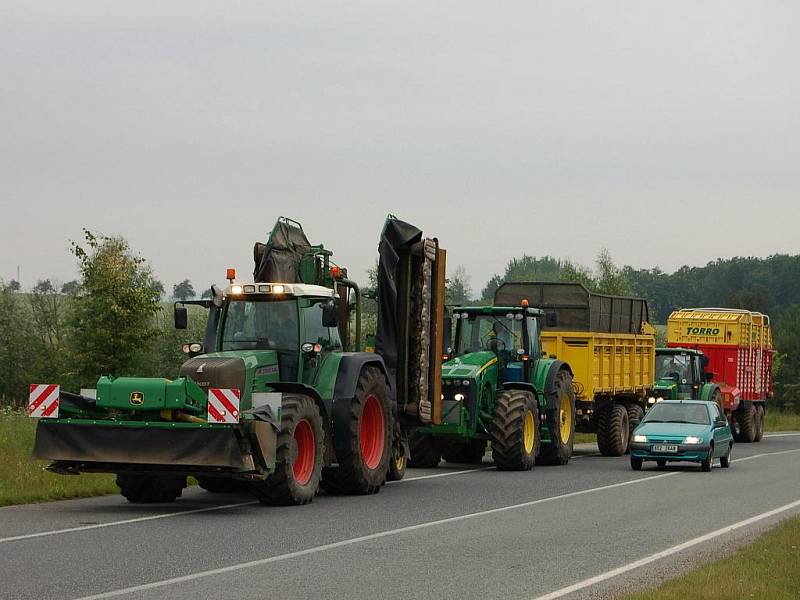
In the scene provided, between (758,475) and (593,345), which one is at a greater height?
(593,345)

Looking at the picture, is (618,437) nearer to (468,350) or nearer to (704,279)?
(468,350)

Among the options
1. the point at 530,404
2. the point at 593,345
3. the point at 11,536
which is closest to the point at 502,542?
the point at 11,536

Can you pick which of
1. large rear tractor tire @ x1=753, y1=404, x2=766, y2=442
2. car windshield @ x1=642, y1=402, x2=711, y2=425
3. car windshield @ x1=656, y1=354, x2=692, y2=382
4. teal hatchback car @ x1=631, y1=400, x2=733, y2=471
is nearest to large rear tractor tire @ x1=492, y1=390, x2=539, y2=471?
teal hatchback car @ x1=631, y1=400, x2=733, y2=471

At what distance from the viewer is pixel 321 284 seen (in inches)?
829

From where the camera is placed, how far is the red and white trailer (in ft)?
149

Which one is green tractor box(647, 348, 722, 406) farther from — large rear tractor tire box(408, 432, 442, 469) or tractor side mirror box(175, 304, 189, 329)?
tractor side mirror box(175, 304, 189, 329)

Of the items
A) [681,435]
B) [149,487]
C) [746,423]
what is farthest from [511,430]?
[746,423]

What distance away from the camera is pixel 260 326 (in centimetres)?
1952

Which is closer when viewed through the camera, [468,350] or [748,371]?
[468,350]

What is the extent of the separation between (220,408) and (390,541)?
3.28m

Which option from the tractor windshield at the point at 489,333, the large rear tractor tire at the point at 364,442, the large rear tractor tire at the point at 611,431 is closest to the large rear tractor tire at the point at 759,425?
the large rear tractor tire at the point at 611,431

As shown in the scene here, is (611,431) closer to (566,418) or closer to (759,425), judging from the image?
(566,418)

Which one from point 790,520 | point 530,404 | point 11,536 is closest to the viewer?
point 11,536

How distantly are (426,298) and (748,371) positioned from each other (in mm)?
27722
